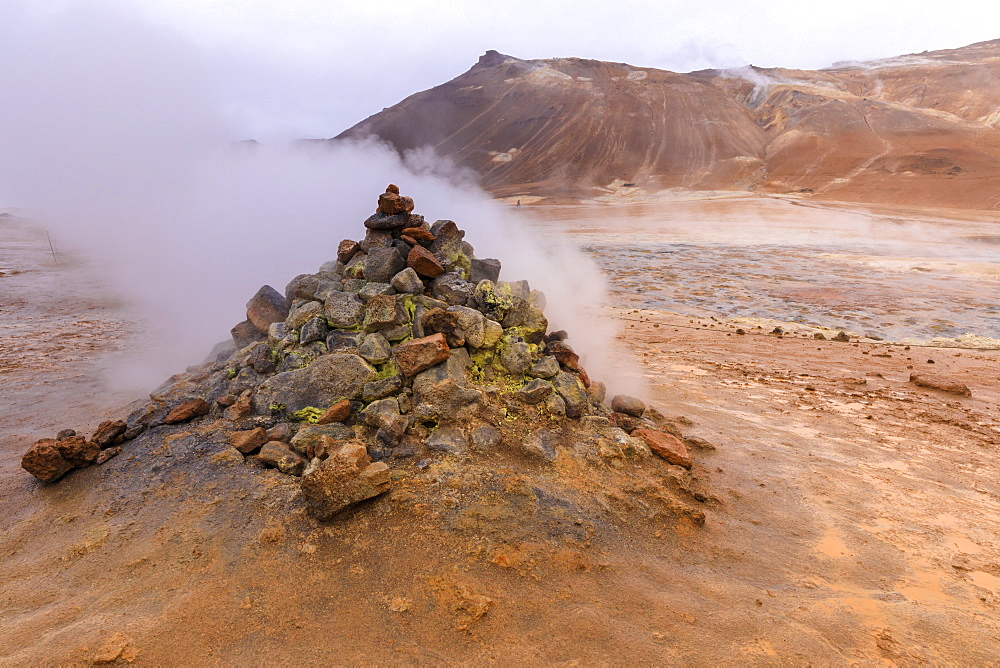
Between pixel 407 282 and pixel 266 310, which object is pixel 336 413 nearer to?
pixel 407 282

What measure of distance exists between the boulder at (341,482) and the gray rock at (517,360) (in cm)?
136

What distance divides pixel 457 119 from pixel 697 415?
56522 millimetres

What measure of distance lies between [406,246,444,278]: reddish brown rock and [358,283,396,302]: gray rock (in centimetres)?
28

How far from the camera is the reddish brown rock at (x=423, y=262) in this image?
13.9ft

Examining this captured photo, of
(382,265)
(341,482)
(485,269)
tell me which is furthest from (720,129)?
(341,482)

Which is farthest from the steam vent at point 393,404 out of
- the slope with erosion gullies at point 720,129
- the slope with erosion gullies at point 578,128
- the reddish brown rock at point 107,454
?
the slope with erosion gullies at point 578,128

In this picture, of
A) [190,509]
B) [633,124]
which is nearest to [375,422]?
[190,509]

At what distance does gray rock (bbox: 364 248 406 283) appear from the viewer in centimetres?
426

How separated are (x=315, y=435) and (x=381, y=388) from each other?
0.53 metres

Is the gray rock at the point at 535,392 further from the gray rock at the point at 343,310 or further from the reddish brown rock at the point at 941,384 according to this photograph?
the reddish brown rock at the point at 941,384

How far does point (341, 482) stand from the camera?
2.83 metres

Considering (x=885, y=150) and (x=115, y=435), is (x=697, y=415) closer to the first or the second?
(x=115, y=435)

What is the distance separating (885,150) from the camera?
117ft

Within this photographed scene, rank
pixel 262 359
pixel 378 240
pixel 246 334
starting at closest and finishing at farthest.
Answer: pixel 262 359 → pixel 378 240 → pixel 246 334
